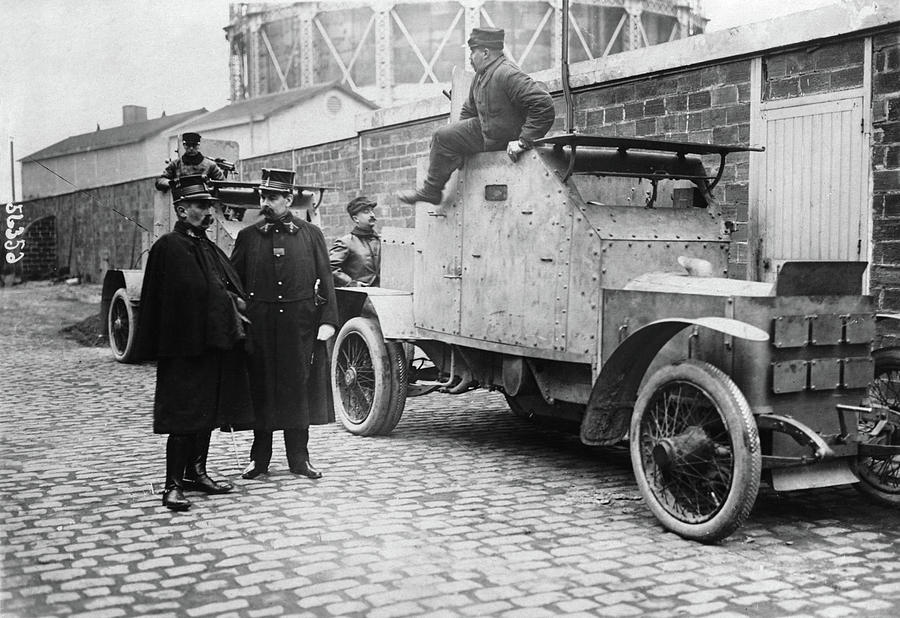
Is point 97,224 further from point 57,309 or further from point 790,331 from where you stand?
point 790,331

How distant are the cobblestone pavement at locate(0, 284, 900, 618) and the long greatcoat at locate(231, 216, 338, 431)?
1.56 feet

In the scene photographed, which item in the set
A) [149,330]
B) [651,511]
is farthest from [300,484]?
[651,511]

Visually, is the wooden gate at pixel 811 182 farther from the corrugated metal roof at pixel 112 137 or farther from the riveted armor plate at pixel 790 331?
the corrugated metal roof at pixel 112 137

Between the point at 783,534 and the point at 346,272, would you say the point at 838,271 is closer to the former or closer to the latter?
the point at 783,534

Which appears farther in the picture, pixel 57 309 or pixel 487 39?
pixel 57 309

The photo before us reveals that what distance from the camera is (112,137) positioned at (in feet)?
139

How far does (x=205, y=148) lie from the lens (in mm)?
13680

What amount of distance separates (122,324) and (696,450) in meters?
9.88

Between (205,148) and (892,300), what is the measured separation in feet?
30.1

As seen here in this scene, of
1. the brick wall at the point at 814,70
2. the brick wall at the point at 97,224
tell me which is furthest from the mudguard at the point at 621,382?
the brick wall at the point at 97,224

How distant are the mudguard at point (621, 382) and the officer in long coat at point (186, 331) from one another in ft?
6.89

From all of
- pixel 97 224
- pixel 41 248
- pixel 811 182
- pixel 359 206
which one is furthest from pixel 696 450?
pixel 41 248

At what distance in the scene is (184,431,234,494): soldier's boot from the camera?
238 inches

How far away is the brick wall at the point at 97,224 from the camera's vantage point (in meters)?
26.3
